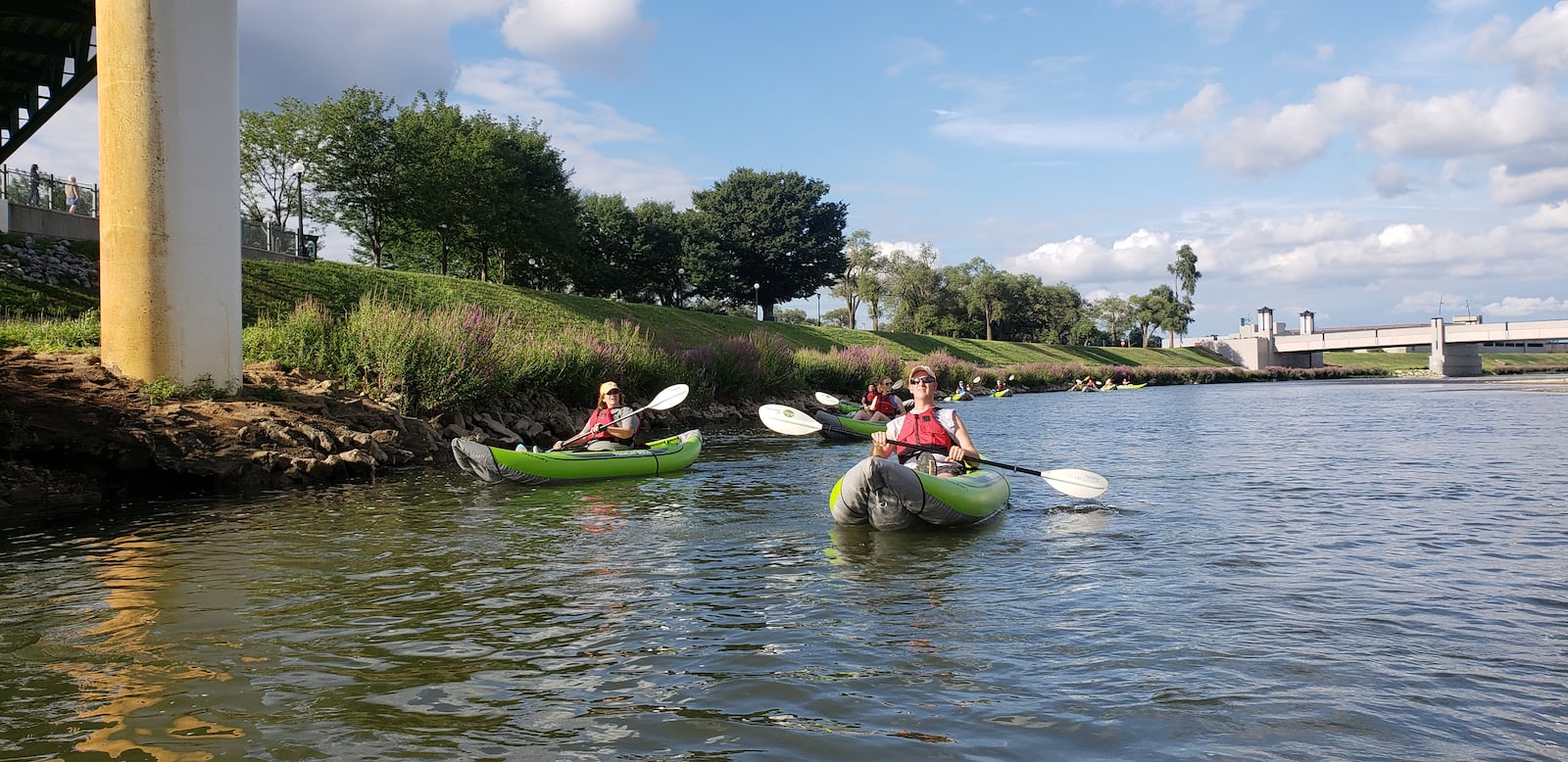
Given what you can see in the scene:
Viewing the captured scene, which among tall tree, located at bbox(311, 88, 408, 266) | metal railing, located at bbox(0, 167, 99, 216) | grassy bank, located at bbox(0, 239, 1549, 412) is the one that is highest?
tall tree, located at bbox(311, 88, 408, 266)

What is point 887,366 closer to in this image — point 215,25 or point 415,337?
point 415,337

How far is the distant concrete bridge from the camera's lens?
80750 millimetres

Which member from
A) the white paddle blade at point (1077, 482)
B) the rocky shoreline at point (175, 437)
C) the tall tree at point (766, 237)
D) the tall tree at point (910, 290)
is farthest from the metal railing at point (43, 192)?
the tall tree at point (910, 290)

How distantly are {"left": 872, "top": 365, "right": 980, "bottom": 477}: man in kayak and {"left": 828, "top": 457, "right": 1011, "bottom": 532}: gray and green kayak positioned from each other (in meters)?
0.46

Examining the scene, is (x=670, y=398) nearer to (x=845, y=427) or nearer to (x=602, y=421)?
(x=602, y=421)

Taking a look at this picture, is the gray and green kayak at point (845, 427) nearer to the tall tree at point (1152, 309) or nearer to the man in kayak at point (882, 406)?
the man in kayak at point (882, 406)

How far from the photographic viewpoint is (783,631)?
17.3 ft

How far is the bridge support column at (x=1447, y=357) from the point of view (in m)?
82.1

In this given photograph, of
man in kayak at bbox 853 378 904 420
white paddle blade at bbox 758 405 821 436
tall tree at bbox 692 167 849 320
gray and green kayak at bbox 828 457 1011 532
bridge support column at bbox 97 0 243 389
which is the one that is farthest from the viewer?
tall tree at bbox 692 167 849 320

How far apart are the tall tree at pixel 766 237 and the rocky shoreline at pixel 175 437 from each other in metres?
48.9

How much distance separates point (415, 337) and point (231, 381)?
2897 mm

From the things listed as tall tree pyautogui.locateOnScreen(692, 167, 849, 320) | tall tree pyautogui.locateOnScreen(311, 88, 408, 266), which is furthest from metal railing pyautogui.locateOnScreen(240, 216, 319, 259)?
tall tree pyautogui.locateOnScreen(692, 167, 849, 320)

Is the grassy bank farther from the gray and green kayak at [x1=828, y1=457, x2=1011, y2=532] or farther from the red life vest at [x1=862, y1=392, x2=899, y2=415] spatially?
the gray and green kayak at [x1=828, y1=457, x2=1011, y2=532]

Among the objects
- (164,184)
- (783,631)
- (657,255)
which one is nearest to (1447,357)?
(657,255)
